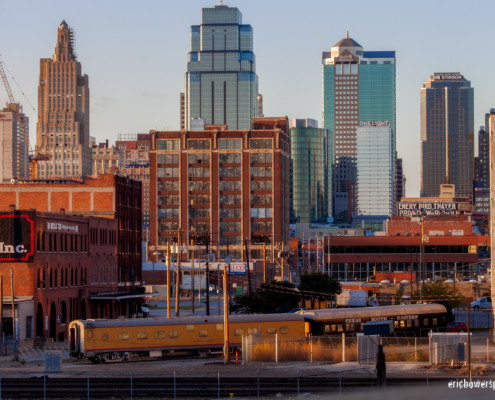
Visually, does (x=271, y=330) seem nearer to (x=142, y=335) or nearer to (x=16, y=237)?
(x=142, y=335)

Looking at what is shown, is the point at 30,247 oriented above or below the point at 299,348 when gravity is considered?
above

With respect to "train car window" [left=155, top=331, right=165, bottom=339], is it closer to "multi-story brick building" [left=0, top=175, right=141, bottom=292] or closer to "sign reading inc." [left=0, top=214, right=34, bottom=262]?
"sign reading inc." [left=0, top=214, right=34, bottom=262]

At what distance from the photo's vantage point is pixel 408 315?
64938 mm

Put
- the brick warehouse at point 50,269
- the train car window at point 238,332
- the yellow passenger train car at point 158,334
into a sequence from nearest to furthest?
the yellow passenger train car at point 158,334, the train car window at point 238,332, the brick warehouse at point 50,269

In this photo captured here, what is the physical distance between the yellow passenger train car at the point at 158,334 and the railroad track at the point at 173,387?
38.7ft

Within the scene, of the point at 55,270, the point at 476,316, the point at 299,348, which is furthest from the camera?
the point at 476,316

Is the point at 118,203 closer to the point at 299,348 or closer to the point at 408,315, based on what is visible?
the point at 408,315

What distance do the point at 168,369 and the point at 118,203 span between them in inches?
2364

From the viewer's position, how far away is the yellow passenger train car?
54688 mm

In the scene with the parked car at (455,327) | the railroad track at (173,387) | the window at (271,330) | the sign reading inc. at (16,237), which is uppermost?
the sign reading inc. at (16,237)

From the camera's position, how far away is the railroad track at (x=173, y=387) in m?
35.2

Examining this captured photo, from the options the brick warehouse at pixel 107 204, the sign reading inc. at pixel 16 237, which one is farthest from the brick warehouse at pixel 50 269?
the brick warehouse at pixel 107 204

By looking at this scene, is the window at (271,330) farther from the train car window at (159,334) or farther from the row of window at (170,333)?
the train car window at (159,334)

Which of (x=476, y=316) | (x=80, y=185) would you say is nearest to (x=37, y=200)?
(x=80, y=185)
